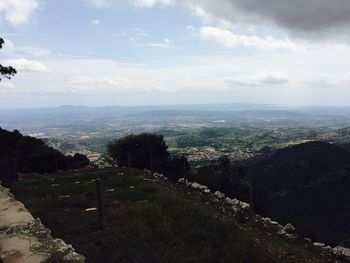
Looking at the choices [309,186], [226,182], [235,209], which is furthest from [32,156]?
[309,186]

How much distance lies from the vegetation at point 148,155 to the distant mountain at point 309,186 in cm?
840

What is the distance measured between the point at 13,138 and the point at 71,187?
2627cm

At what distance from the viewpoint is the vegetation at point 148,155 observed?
39.1 metres

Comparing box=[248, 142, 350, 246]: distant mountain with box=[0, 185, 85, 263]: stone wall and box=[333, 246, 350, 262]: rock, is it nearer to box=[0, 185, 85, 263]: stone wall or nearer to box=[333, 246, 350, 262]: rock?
box=[333, 246, 350, 262]: rock

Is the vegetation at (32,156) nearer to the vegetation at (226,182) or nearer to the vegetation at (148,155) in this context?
the vegetation at (148,155)

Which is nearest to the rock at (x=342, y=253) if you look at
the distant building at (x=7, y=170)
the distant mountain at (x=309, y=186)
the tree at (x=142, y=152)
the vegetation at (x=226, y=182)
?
the vegetation at (x=226, y=182)

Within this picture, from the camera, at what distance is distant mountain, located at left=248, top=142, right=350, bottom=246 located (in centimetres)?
5006

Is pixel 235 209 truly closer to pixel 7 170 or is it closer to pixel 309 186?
pixel 7 170

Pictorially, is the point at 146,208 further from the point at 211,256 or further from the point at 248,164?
the point at 248,164

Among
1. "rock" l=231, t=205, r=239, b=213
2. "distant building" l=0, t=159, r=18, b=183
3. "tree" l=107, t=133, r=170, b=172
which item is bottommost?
"tree" l=107, t=133, r=170, b=172

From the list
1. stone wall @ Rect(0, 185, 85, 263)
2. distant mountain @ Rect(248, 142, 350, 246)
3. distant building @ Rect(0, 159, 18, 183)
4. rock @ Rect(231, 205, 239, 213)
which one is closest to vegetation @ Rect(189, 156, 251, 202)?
distant mountain @ Rect(248, 142, 350, 246)

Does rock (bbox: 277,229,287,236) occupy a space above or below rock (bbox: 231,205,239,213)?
below

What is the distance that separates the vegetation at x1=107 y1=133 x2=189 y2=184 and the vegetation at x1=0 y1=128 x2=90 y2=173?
191 inches

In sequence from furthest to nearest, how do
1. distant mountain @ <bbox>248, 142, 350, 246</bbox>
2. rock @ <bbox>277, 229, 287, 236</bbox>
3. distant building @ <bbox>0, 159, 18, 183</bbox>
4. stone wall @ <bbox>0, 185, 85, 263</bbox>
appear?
1. distant mountain @ <bbox>248, 142, 350, 246</bbox>
2. distant building @ <bbox>0, 159, 18, 183</bbox>
3. rock @ <bbox>277, 229, 287, 236</bbox>
4. stone wall @ <bbox>0, 185, 85, 263</bbox>
